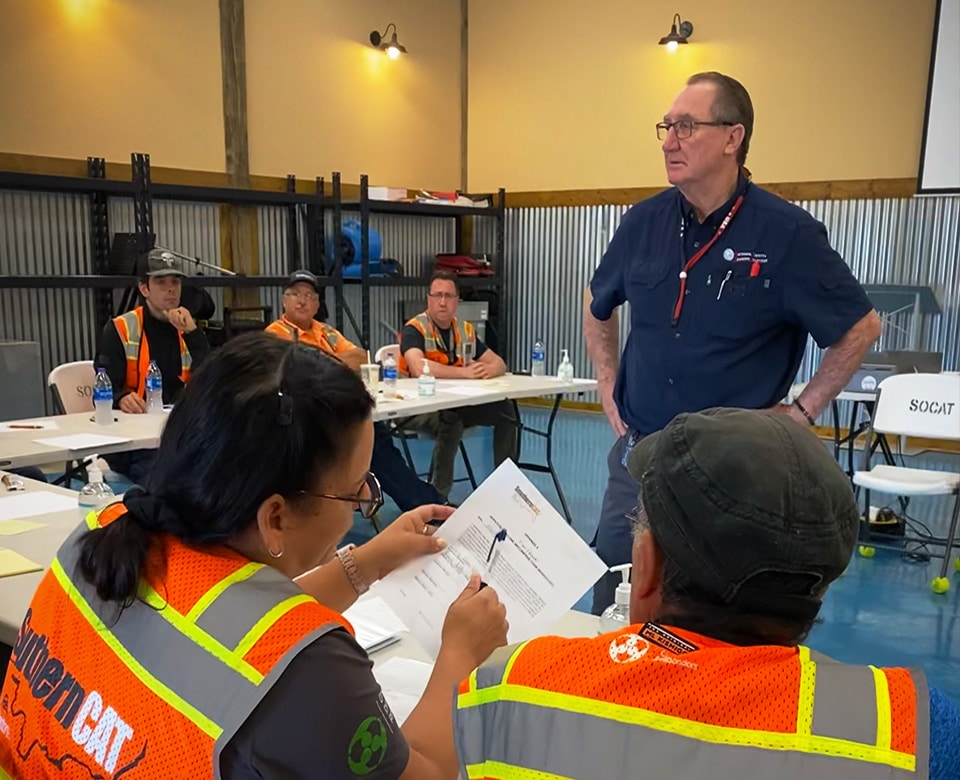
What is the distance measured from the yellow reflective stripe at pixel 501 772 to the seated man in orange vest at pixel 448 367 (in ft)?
14.2

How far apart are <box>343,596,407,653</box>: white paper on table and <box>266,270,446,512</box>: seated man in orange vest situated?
2.63 metres

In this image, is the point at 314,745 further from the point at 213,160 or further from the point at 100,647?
the point at 213,160

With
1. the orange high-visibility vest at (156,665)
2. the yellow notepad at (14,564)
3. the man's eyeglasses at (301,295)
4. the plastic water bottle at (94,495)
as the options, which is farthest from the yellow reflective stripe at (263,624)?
the man's eyeglasses at (301,295)

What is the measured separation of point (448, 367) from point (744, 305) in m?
3.42

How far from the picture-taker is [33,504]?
239cm

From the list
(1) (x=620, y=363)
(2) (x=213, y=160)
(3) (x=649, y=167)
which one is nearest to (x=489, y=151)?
(3) (x=649, y=167)

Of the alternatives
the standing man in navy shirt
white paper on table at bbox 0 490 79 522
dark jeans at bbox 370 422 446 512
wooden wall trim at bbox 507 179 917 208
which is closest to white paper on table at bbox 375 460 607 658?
the standing man in navy shirt

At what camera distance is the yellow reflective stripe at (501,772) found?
80cm

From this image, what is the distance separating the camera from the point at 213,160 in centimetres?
709

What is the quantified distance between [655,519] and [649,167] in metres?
7.83

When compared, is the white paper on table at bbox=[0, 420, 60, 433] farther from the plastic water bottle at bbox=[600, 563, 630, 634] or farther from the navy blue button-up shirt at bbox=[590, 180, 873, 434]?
the plastic water bottle at bbox=[600, 563, 630, 634]

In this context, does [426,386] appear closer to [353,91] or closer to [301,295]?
[301,295]

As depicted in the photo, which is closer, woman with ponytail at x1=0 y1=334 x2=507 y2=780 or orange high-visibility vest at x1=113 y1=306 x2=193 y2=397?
woman with ponytail at x1=0 y1=334 x2=507 y2=780

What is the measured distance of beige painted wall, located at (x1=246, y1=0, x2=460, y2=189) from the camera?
24.4 feet
